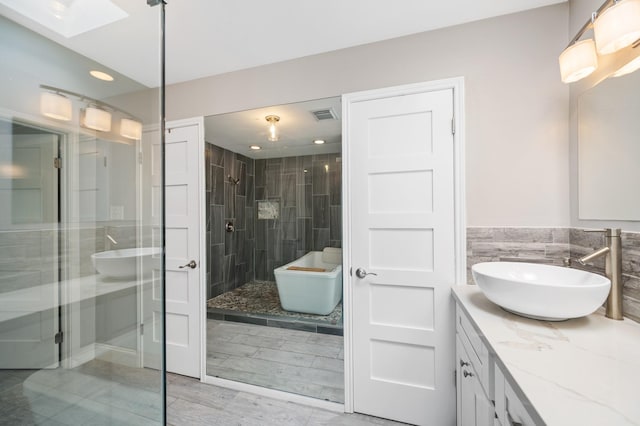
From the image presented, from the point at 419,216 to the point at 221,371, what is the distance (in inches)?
82.6

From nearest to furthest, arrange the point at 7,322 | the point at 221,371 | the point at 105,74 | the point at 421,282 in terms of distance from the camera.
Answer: the point at 7,322
the point at 421,282
the point at 105,74
the point at 221,371

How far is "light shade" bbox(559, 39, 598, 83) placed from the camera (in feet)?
3.74

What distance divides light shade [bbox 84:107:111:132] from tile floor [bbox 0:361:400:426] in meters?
1.65

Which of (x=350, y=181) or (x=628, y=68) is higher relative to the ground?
(x=628, y=68)

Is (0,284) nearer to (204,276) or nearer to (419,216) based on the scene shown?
(204,276)

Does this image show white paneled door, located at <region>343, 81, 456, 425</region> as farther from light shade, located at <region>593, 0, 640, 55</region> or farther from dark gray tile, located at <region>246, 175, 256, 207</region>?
dark gray tile, located at <region>246, 175, 256, 207</region>

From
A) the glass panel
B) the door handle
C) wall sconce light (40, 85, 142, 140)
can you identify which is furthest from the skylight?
the door handle

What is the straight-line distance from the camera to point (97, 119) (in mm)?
1831

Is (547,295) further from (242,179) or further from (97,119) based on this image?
(242,179)

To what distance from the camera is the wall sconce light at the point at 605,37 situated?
0.95 metres

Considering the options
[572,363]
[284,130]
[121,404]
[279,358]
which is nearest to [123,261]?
[121,404]

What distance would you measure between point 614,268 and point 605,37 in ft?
3.18

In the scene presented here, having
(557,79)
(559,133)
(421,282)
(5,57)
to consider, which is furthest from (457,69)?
(5,57)

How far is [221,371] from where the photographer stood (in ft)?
7.13
